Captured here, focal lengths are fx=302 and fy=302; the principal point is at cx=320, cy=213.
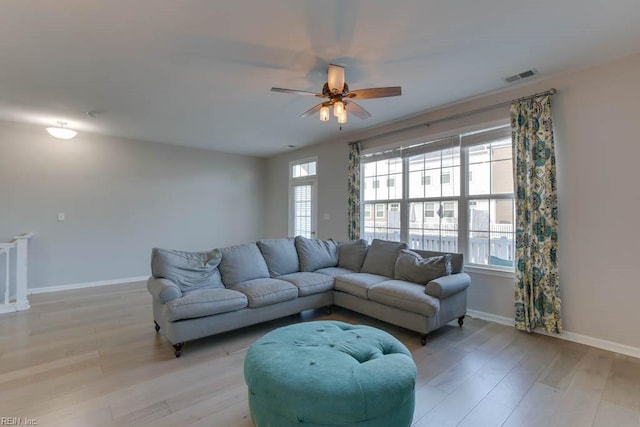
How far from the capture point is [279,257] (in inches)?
159

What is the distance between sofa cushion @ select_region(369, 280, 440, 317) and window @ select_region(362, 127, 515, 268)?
1107mm

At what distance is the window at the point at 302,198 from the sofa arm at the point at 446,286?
336cm

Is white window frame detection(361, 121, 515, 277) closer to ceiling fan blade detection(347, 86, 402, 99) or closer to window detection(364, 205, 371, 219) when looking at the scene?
window detection(364, 205, 371, 219)

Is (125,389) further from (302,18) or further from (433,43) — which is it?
(433,43)

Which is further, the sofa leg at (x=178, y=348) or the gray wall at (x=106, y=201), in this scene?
the gray wall at (x=106, y=201)

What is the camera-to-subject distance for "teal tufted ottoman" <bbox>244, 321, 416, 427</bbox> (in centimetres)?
148

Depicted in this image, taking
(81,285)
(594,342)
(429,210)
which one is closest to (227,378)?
(429,210)

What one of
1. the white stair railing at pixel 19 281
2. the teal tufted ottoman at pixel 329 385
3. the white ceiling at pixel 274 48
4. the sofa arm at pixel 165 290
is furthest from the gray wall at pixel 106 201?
the teal tufted ottoman at pixel 329 385

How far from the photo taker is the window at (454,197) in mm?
3670

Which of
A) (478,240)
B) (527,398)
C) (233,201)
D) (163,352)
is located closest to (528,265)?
(478,240)

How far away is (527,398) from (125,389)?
2.90 m

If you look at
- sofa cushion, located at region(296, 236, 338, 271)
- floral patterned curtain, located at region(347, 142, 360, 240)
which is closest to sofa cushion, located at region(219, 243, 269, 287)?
sofa cushion, located at region(296, 236, 338, 271)

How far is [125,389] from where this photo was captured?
2.23 meters

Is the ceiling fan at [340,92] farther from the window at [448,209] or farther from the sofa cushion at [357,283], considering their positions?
the window at [448,209]
